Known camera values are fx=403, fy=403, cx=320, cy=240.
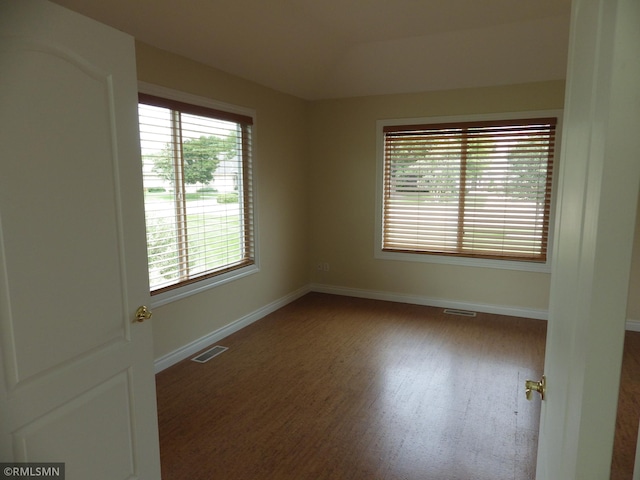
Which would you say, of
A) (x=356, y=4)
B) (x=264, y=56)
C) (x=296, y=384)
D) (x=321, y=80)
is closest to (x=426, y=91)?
(x=321, y=80)

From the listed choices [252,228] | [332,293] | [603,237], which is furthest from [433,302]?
[603,237]

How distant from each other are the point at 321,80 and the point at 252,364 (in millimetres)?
3161

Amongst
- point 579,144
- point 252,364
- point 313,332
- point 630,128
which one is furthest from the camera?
point 313,332

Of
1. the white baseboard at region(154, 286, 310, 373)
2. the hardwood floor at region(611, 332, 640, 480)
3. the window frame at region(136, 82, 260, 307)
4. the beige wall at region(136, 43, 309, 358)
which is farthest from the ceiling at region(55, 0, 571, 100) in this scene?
the hardwood floor at region(611, 332, 640, 480)

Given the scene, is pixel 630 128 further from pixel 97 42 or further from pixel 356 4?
pixel 356 4

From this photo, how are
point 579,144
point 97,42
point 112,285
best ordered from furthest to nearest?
point 112,285
point 97,42
point 579,144

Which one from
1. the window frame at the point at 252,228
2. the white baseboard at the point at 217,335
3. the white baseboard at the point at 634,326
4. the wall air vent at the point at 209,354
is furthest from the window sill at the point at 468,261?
the wall air vent at the point at 209,354

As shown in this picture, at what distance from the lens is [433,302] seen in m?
4.81

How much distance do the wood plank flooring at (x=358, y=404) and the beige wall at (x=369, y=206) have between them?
1.60 feet

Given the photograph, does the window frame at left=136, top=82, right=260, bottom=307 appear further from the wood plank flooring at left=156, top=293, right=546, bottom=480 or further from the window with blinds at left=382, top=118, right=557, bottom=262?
the window with blinds at left=382, top=118, right=557, bottom=262

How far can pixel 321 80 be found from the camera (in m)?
4.59

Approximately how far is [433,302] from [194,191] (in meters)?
3.02

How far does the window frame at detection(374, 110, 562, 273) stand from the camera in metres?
4.06

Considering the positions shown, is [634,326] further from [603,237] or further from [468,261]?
[603,237]
